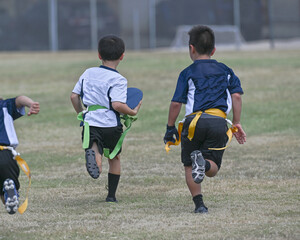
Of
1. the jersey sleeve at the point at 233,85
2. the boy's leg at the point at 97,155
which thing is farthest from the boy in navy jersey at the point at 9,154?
the jersey sleeve at the point at 233,85

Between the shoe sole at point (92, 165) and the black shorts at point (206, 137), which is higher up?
the black shorts at point (206, 137)

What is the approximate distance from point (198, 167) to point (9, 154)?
1.51 metres

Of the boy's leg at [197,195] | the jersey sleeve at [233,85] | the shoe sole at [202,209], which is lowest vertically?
the shoe sole at [202,209]

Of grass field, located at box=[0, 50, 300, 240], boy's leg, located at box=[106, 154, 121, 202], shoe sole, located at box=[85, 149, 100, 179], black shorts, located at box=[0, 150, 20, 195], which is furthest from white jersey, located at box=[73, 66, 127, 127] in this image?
black shorts, located at box=[0, 150, 20, 195]

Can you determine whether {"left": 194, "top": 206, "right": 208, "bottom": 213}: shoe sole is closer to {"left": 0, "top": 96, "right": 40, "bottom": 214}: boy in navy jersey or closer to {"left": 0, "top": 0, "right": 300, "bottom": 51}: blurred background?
{"left": 0, "top": 96, "right": 40, "bottom": 214}: boy in navy jersey

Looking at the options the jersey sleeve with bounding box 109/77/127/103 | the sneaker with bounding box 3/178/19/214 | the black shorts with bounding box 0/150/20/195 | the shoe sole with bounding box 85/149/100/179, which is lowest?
the shoe sole with bounding box 85/149/100/179

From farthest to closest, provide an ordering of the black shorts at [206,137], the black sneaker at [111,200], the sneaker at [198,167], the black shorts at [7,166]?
the black sneaker at [111,200]
the black shorts at [206,137]
the sneaker at [198,167]
the black shorts at [7,166]

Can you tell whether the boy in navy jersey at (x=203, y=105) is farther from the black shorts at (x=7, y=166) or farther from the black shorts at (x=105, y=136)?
the black shorts at (x=7, y=166)

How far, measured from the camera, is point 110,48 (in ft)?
20.2

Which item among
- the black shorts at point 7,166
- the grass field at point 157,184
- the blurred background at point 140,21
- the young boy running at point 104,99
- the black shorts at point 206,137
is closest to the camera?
the black shorts at point 7,166

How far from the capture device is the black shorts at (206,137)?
5.67 metres

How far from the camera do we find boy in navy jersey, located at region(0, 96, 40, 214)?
4895 mm

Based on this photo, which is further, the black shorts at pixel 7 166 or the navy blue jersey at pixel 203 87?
the navy blue jersey at pixel 203 87

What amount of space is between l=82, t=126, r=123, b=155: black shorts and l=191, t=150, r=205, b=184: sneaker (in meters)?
0.94
